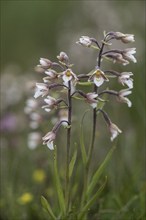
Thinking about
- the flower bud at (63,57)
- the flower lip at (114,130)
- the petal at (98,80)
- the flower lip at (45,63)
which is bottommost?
the flower lip at (114,130)

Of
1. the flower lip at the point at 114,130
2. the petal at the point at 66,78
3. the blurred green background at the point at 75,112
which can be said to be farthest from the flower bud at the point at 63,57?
the blurred green background at the point at 75,112

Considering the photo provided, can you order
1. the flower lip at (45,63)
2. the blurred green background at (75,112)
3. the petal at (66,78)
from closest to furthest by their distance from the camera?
the petal at (66,78)
the flower lip at (45,63)
the blurred green background at (75,112)

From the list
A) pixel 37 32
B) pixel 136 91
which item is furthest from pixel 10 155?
pixel 37 32

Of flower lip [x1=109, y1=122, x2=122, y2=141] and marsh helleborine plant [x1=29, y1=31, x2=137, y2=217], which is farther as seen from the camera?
flower lip [x1=109, y1=122, x2=122, y2=141]

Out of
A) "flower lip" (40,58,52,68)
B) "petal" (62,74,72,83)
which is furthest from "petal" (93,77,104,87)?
"flower lip" (40,58,52,68)

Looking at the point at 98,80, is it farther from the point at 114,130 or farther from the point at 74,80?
the point at 114,130

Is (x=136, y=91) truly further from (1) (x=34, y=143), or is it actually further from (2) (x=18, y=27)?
(2) (x=18, y=27)

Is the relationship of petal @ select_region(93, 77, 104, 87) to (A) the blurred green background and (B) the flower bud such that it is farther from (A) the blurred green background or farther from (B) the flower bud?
(A) the blurred green background

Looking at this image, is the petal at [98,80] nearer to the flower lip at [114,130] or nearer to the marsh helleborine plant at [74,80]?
the marsh helleborine plant at [74,80]
